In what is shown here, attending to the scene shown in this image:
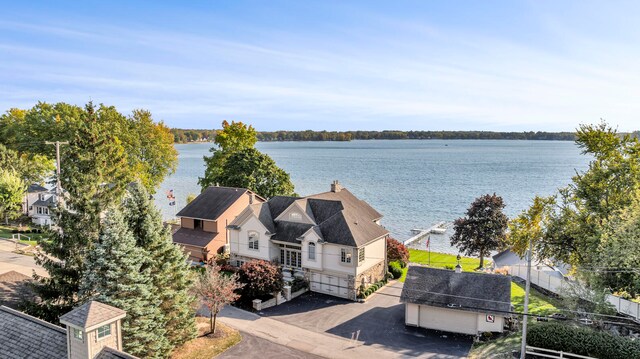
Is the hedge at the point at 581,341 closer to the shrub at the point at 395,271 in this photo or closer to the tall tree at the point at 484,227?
the shrub at the point at 395,271

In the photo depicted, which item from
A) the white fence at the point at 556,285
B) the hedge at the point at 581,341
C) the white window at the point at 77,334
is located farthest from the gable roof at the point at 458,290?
the white window at the point at 77,334

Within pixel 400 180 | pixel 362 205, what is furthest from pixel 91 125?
pixel 400 180

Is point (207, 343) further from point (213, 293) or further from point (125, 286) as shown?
point (125, 286)

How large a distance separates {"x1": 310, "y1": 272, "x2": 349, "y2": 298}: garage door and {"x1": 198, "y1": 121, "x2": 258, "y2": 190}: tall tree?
2839 cm

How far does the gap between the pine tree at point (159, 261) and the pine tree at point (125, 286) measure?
43.6 inches

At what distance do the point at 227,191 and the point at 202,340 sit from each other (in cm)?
2183

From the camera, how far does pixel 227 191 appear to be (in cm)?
4588

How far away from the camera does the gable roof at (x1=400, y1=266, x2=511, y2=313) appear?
28156 millimetres

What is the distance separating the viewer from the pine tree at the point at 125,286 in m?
20.6

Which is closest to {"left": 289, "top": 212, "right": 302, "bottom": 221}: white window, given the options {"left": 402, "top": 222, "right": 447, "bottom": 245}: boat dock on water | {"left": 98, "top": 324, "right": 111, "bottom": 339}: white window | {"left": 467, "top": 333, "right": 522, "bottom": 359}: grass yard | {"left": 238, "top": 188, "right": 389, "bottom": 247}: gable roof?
{"left": 238, "top": 188, "right": 389, "bottom": 247}: gable roof

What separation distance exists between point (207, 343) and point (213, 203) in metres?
20.9

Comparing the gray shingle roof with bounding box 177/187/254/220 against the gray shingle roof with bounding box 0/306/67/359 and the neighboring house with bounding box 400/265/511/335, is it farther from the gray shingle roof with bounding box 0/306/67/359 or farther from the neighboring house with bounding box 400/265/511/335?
the gray shingle roof with bounding box 0/306/67/359

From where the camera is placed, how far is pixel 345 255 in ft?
112

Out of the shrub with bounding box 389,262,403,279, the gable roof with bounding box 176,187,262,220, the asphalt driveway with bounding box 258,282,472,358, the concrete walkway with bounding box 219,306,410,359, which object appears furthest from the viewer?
the gable roof with bounding box 176,187,262,220
